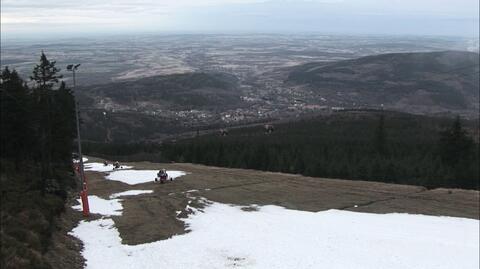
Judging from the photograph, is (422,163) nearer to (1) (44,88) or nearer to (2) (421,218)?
(2) (421,218)

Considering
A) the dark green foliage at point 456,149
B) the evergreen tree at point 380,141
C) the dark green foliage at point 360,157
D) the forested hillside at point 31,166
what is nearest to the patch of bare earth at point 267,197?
the forested hillside at point 31,166

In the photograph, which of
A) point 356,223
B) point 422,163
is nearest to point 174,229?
point 356,223

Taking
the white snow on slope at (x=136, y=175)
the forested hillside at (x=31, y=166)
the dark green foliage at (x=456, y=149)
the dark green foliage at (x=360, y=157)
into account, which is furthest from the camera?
the dark green foliage at (x=360, y=157)

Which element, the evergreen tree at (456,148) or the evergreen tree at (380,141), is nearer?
the evergreen tree at (456,148)

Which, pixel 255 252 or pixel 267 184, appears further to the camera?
pixel 267 184

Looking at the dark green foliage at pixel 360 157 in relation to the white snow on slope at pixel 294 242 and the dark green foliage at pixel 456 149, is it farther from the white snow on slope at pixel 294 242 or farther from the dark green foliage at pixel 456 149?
the white snow on slope at pixel 294 242

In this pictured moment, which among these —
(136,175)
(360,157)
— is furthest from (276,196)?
(360,157)
